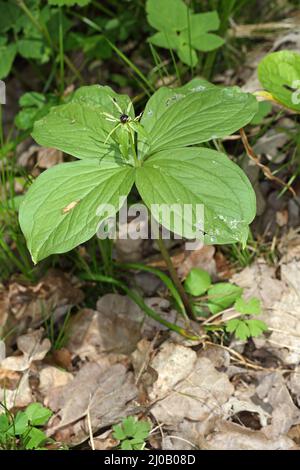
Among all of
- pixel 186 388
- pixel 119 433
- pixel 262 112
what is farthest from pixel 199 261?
pixel 119 433

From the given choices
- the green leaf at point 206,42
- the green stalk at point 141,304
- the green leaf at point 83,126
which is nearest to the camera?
the green leaf at point 83,126

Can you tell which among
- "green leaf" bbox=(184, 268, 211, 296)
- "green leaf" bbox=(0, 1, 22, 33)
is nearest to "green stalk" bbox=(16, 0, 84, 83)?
"green leaf" bbox=(0, 1, 22, 33)

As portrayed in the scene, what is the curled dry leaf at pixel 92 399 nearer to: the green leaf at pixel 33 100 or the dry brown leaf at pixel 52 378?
the dry brown leaf at pixel 52 378

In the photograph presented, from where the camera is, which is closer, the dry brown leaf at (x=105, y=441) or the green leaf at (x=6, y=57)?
the dry brown leaf at (x=105, y=441)

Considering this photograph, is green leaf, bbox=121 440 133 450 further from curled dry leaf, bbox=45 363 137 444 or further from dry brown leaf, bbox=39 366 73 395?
dry brown leaf, bbox=39 366 73 395

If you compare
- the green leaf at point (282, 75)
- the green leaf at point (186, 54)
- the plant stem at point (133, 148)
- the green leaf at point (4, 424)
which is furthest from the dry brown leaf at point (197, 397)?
the green leaf at point (186, 54)

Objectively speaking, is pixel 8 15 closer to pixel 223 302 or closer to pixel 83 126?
pixel 83 126

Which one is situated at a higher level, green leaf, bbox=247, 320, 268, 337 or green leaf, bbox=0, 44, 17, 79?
green leaf, bbox=0, 44, 17, 79
